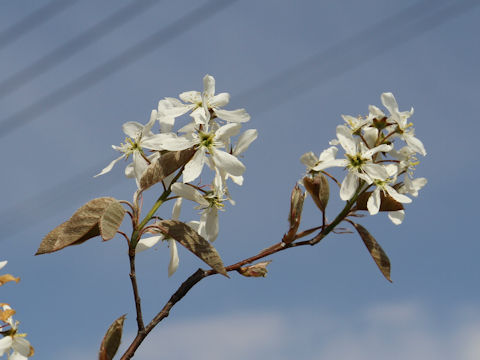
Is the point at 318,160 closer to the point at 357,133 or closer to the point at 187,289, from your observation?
the point at 357,133

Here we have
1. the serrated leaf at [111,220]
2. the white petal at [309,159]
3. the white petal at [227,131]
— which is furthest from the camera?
the white petal at [309,159]

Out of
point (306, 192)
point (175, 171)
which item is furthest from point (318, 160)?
point (175, 171)

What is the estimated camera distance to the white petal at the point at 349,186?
3.11 ft

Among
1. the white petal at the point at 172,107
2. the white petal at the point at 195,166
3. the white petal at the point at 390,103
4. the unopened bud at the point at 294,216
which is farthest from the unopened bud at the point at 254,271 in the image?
the white petal at the point at 390,103

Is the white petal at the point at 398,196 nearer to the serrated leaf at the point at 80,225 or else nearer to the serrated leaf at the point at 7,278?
the serrated leaf at the point at 80,225

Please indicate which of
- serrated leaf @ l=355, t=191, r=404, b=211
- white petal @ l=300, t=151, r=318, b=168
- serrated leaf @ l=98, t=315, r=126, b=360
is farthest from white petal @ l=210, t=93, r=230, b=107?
serrated leaf @ l=98, t=315, r=126, b=360

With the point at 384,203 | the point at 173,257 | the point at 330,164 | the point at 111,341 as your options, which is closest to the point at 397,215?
the point at 384,203

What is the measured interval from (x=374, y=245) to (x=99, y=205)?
1.51 ft

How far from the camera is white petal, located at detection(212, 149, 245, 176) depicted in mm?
839

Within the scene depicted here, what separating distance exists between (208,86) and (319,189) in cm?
26

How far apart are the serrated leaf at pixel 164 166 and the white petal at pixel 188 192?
24 mm

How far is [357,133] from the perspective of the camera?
3.38 ft

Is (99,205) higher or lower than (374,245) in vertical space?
higher

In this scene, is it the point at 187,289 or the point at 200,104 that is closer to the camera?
the point at 187,289
